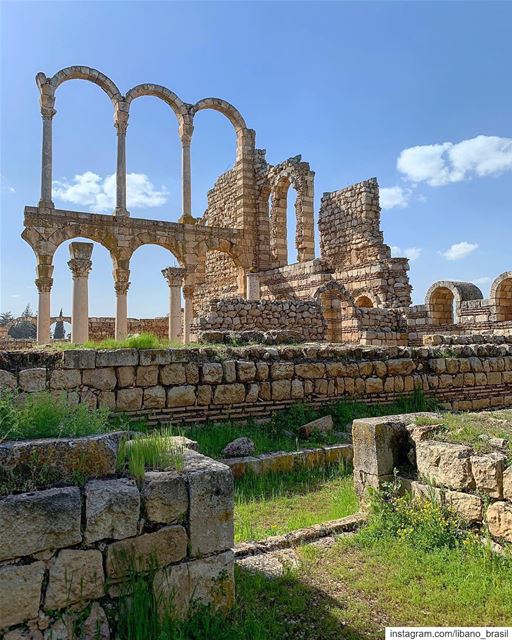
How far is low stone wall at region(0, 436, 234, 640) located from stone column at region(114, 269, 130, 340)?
17.7 meters

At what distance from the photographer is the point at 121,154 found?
22.0 m

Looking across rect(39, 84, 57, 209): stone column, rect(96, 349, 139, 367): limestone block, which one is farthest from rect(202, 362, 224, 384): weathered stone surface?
rect(39, 84, 57, 209): stone column

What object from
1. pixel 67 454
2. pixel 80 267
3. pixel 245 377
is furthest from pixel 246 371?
pixel 80 267

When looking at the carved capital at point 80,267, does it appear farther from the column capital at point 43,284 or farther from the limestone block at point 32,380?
the limestone block at point 32,380

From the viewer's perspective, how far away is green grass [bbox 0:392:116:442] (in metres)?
2.75

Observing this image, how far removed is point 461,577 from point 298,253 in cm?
2035

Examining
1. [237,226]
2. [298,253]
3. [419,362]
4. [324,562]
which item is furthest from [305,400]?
[237,226]

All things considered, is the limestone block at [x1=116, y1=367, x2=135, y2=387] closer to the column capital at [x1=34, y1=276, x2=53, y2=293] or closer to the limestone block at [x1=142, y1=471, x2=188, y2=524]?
the limestone block at [x1=142, y1=471, x2=188, y2=524]

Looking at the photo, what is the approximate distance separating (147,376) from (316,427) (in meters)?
2.43

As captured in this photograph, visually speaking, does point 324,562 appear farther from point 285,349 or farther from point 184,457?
point 285,349

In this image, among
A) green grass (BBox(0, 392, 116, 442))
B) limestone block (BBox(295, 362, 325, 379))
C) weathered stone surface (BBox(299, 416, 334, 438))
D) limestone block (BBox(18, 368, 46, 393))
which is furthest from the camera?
limestone block (BBox(295, 362, 325, 379))

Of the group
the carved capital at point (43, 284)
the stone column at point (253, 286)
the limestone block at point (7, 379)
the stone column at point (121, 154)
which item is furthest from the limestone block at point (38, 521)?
the stone column at point (253, 286)

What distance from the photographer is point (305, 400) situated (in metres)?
7.73

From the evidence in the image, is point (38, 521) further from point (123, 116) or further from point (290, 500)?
point (123, 116)
